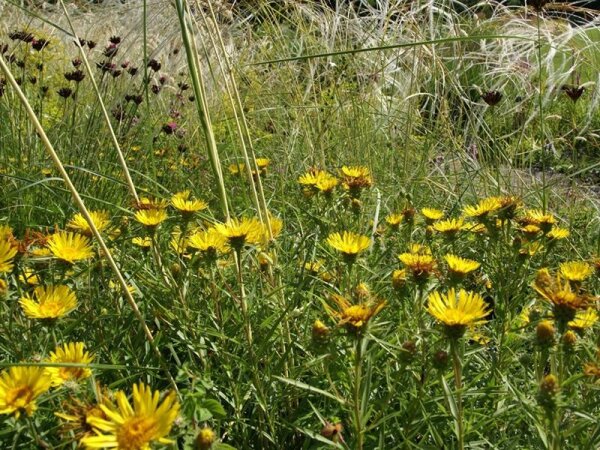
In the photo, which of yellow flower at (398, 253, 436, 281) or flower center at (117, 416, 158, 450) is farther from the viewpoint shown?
yellow flower at (398, 253, 436, 281)

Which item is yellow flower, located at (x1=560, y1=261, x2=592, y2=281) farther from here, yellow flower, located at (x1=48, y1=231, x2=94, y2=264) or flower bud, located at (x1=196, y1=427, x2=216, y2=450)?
yellow flower, located at (x1=48, y1=231, x2=94, y2=264)

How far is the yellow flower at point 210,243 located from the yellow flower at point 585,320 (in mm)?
549

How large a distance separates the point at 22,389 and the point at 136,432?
0.64 ft

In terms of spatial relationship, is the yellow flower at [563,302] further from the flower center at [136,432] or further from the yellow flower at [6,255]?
the yellow flower at [6,255]

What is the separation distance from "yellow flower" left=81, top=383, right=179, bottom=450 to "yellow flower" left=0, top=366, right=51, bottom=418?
0.36ft

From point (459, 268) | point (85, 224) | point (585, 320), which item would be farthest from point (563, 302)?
point (85, 224)

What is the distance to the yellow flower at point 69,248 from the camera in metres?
1.01

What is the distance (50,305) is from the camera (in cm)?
88

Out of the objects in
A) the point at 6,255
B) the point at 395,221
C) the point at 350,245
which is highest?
the point at 6,255

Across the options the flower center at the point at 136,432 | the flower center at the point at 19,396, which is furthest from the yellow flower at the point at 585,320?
the flower center at the point at 19,396

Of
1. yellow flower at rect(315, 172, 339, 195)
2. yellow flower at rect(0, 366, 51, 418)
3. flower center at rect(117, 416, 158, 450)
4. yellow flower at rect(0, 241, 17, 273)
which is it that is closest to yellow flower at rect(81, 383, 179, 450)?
flower center at rect(117, 416, 158, 450)

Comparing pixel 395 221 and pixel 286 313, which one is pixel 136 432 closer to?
pixel 286 313

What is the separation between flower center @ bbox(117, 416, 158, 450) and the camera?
546 millimetres

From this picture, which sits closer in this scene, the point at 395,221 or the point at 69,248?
the point at 69,248
